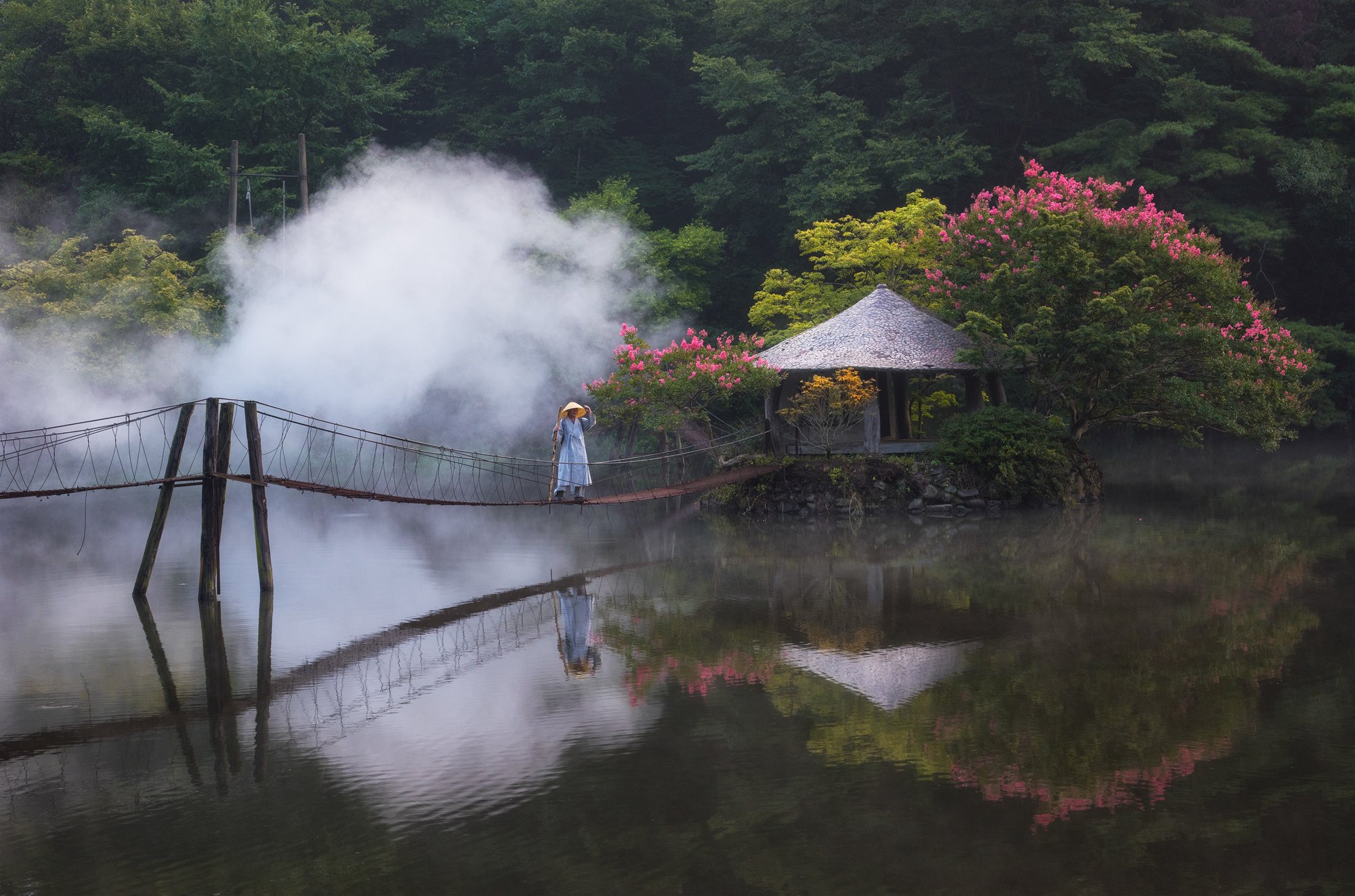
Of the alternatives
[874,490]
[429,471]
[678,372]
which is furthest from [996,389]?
[429,471]

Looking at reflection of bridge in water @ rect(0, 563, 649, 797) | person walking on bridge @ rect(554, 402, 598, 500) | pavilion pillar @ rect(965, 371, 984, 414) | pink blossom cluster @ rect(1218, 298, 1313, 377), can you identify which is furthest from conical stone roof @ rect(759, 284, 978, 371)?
reflection of bridge in water @ rect(0, 563, 649, 797)

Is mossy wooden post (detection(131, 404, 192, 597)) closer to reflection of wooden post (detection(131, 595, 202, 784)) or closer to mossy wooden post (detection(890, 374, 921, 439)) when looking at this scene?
reflection of wooden post (detection(131, 595, 202, 784))

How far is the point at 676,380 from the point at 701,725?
13.6m

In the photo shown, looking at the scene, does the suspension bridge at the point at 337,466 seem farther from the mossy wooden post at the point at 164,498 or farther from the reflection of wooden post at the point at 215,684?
the reflection of wooden post at the point at 215,684

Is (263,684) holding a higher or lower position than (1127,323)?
lower

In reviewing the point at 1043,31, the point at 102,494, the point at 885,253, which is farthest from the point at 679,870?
the point at 1043,31

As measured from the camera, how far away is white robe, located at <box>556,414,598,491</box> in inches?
610

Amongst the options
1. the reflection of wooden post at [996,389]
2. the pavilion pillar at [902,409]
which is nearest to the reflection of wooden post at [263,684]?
the pavilion pillar at [902,409]

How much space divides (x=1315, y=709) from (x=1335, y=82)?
89.9ft

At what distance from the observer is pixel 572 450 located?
1590 centimetres

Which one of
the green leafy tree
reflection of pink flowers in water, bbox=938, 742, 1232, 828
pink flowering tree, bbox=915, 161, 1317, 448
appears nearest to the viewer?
reflection of pink flowers in water, bbox=938, 742, 1232, 828

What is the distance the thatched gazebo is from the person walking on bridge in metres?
5.10

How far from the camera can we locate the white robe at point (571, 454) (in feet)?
50.8

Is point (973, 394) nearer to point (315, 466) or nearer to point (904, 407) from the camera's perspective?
point (904, 407)
